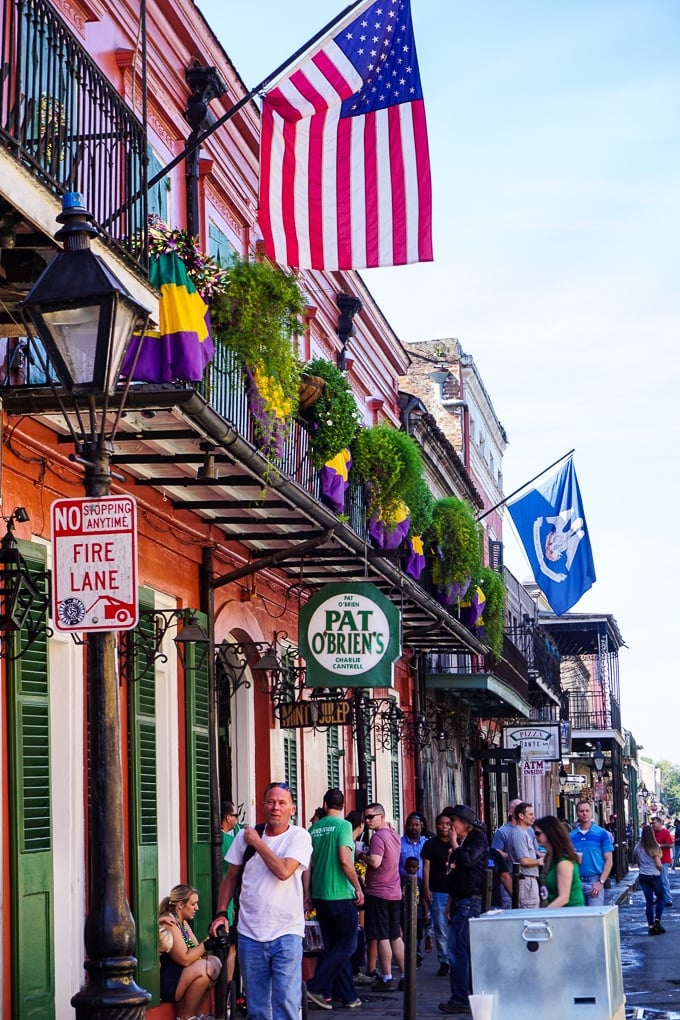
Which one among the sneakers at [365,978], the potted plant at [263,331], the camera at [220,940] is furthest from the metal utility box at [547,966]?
the sneakers at [365,978]

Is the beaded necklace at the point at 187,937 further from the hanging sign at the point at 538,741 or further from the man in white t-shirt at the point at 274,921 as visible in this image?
the hanging sign at the point at 538,741

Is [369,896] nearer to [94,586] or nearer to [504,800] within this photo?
[94,586]

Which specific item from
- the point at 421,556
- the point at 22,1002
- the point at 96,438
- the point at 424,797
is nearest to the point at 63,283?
the point at 96,438

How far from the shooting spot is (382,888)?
1612 cm

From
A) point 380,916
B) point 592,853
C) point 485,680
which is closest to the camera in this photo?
point 380,916

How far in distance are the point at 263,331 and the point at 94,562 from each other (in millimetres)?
5410

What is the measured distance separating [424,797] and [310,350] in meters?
8.93

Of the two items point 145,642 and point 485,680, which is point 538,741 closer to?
point 485,680

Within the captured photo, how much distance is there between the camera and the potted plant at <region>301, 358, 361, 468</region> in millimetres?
15289

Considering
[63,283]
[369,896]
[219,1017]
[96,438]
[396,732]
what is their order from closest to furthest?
[63,283]
[96,438]
[219,1017]
[369,896]
[396,732]

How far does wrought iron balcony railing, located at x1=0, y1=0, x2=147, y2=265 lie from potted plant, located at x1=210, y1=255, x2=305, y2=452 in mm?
1155

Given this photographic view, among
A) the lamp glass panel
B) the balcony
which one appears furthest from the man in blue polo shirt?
the lamp glass panel

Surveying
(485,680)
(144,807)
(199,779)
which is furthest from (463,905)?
(485,680)

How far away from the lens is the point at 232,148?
1672cm
